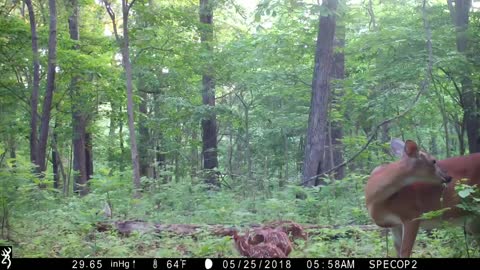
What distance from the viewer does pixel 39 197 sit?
30.5ft

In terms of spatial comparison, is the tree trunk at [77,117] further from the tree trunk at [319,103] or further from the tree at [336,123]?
the tree trunk at [319,103]

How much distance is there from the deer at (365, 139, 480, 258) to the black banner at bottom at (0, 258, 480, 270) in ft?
1.05

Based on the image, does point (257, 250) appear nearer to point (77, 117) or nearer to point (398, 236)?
point (398, 236)

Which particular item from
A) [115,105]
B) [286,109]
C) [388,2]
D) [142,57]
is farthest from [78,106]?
[388,2]

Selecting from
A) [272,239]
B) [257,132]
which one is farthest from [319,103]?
[257,132]

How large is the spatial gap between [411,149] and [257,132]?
56.6 feet

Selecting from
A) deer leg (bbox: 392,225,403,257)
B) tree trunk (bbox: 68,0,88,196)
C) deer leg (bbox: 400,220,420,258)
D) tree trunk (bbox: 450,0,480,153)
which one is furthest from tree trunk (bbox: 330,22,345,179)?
deer leg (bbox: 400,220,420,258)

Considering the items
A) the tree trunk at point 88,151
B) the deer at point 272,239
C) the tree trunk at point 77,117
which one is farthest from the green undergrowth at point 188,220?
the tree trunk at point 88,151

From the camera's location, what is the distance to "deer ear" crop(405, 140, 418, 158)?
4.68m

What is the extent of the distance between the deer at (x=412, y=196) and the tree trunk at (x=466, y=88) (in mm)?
6140

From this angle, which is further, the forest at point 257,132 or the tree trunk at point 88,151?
the tree trunk at point 88,151

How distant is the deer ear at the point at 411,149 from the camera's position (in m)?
4.68

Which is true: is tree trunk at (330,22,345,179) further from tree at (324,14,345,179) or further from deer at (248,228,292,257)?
deer at (248,228,292,257)

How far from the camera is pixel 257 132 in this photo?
2192 cm
